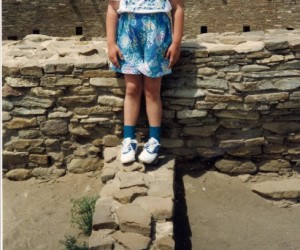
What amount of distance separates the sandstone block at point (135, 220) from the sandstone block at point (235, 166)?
4.03ft

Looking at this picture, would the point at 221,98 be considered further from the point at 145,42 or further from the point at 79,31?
the point at 79,31

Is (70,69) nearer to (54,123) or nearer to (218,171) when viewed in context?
(54,123)

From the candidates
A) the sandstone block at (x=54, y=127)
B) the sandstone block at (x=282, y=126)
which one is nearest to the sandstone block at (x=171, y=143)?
the sandstone block at (x=282, y=126)

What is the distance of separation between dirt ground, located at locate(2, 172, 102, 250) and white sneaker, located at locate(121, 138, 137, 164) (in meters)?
0.54

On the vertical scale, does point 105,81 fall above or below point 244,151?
above

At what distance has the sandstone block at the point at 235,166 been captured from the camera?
4152 mm

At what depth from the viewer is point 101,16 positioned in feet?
42.2

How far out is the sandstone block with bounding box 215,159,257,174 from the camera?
4152mm

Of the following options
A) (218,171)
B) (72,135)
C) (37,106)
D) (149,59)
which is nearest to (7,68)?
(37,106)

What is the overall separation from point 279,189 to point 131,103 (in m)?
1.46

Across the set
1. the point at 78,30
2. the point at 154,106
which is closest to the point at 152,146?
the point at 154,106

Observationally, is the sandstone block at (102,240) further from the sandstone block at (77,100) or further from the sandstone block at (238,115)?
the sandstone block at (238,115)

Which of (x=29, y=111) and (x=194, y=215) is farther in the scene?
(x=29, y=111)

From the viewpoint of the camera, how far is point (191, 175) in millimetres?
4125
